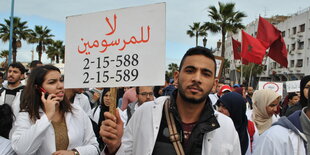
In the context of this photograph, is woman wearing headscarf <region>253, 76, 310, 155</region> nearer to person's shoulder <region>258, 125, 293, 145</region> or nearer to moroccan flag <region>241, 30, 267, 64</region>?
person's shoulder <region>258, 125, 293, 145</region>

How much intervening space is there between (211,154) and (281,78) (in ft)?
170

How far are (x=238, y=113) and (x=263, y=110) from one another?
819 millimetres

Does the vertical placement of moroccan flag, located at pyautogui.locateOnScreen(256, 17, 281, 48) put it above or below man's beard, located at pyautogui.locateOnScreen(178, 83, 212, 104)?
above

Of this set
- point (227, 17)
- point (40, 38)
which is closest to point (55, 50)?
point (40, 38)

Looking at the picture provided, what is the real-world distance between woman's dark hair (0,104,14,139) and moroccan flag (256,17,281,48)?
9926 millimetres

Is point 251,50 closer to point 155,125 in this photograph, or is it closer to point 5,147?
point 155,125

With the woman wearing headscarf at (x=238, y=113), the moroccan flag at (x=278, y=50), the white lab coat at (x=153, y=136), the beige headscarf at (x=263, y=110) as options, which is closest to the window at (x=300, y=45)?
the moroccan flag at (x=278, y=50)

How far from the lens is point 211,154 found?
2098 mm

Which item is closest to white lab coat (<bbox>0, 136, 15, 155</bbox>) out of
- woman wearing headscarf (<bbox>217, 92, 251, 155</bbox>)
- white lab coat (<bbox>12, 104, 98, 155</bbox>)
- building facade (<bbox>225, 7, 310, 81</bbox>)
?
white lab coat (<bbox>12, 104, 98, 155</bbox>)

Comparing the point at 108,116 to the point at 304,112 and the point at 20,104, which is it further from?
the point at 304,112

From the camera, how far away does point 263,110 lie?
14.4 ft

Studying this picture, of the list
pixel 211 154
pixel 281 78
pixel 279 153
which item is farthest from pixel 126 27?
pixel 281 78

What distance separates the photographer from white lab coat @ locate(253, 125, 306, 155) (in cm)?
245

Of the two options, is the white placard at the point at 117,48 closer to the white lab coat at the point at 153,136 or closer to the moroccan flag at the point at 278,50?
the white lab coat at the point at 153,136
